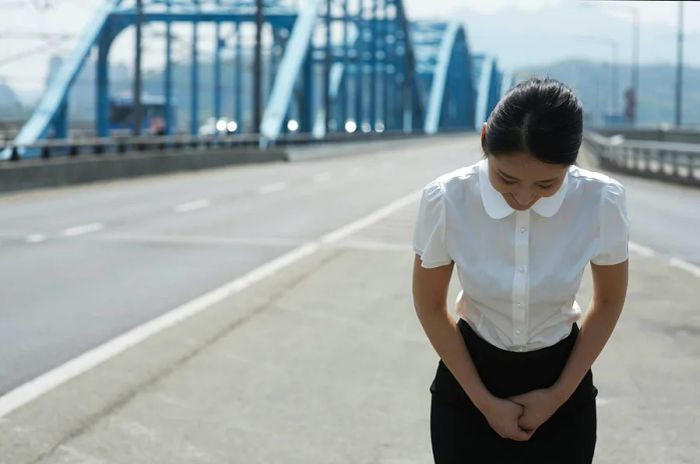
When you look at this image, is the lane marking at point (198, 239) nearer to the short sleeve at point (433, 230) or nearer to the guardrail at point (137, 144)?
the guardrail at point (137, 144)

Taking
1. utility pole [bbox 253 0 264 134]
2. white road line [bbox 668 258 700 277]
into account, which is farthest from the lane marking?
utility pole [bbox 253 0 264 134]

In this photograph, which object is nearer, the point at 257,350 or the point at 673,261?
the point at 257,350

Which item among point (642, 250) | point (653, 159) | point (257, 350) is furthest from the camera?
point (653, 159)

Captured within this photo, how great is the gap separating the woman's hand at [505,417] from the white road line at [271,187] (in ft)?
77.2

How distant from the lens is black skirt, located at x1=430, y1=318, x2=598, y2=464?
9.23 feet

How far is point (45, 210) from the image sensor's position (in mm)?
20422

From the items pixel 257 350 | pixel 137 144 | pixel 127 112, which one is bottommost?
pixel 257 350

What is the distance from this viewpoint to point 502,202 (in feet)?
9.02

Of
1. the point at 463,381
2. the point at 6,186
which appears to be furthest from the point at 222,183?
the point at 463,381

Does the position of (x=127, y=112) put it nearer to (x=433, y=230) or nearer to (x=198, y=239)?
(x=198, y=239)

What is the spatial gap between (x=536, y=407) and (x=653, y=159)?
36.2 meters

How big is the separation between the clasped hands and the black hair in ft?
1.71

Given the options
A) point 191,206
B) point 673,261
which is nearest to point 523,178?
point 673,261

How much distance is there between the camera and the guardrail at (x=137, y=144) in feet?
91.9
